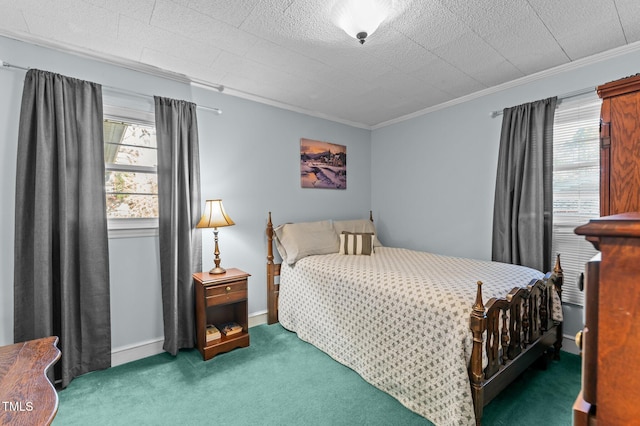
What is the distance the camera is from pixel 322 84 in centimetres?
290

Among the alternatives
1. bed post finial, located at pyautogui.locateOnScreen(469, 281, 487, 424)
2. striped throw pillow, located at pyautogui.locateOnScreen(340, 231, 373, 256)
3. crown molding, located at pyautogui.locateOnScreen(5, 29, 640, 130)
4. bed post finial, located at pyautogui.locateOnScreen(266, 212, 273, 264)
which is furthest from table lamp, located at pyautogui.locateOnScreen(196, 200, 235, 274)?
bed post finial, located at pyautogui.locateOnScreen(469, 281, 487, 424)

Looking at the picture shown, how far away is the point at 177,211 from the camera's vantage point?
2607 mm

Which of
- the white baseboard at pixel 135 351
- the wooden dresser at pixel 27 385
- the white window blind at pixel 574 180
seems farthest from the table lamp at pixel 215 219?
the white window blind at pixel 574 180

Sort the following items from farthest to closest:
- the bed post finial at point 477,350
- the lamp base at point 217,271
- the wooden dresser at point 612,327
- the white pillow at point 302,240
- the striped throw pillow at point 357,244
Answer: the striped throw pillow at point 357,244, the white pillow at point 302,240, the lamp base at point 217,271, the bed post finial at point 477,350, the wooden dresser at point 612,327

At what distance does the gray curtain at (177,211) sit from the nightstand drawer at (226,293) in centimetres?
25

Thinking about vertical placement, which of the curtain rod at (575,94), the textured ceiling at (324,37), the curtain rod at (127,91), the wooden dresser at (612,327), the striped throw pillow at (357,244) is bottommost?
the striped throw pillow at (357,244)

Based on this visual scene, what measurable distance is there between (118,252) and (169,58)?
1.62 m

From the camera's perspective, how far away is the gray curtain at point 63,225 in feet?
6.75

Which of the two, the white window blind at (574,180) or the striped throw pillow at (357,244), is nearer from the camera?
the white window blind at (574,180)

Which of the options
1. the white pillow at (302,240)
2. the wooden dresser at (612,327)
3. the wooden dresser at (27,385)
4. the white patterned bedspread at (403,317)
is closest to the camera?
the wooden dresser at (612,327)

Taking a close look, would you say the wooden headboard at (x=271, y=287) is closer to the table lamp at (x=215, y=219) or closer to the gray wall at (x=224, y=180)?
the gray wall at (x=224, y=180)

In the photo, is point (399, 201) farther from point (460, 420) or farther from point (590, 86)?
point (460, 420)

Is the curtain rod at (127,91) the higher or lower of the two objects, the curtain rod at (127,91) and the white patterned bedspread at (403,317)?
the higher

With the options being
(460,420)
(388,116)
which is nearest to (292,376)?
(460,420)
